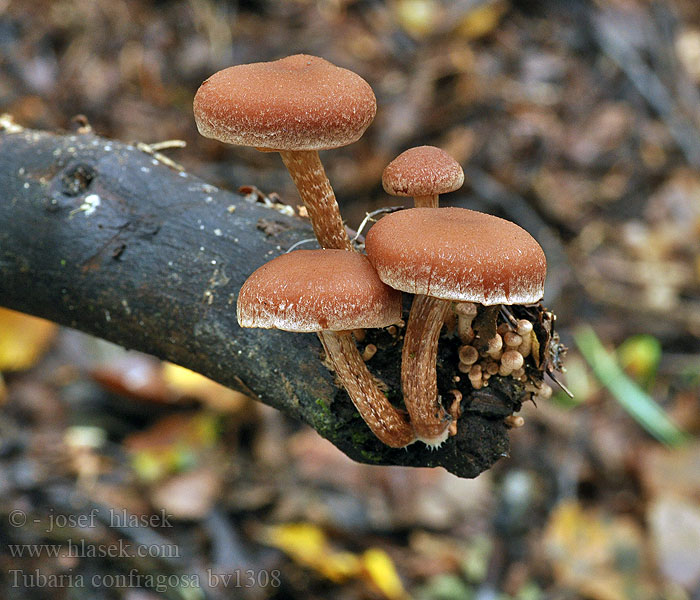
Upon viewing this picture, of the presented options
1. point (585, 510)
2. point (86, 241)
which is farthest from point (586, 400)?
point (86, 241)

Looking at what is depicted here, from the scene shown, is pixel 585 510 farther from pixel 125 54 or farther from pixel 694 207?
pixel 125 54

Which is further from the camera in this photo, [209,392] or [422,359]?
[209,392]

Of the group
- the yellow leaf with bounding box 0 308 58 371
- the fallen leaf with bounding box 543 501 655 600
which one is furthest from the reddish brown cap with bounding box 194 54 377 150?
the yellow leaf with bounding box 0 308 58 371

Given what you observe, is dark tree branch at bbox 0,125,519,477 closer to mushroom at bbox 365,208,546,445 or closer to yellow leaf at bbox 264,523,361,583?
mushroom at bbox 365,208,546,445

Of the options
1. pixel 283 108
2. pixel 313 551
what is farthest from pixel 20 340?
pixel 283 108

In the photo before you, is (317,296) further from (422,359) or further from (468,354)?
(468,354)

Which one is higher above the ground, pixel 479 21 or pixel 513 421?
pixel 513 421
